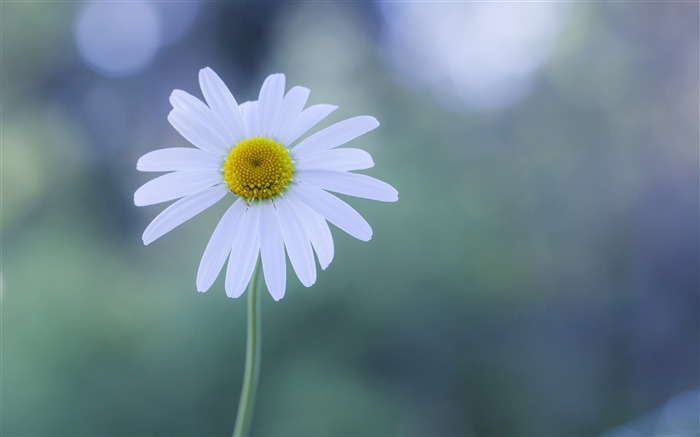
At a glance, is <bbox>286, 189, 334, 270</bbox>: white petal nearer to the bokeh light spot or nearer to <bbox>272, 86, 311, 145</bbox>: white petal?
<bbox>272, 86, 311, 145</bbox>: white petal

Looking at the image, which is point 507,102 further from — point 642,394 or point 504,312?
point 642,394

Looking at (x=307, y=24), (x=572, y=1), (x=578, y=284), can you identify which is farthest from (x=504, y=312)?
(x=307, y=24)

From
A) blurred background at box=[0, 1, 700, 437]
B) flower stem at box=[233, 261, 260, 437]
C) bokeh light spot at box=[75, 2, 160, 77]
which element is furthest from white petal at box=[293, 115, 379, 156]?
bokeh light spot at box=[75, 2, 160, 77]

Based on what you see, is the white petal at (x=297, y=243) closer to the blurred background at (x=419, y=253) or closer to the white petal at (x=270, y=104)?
the white petal at (x=270, y=104)

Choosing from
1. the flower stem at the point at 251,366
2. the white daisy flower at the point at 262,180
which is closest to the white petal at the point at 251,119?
the white daisy flower at the point at 262,180

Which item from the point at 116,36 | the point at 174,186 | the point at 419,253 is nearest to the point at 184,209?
the point at 174,186

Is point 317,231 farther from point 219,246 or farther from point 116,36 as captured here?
point 116,36

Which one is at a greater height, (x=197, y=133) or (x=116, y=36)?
(x=116, y=36)
